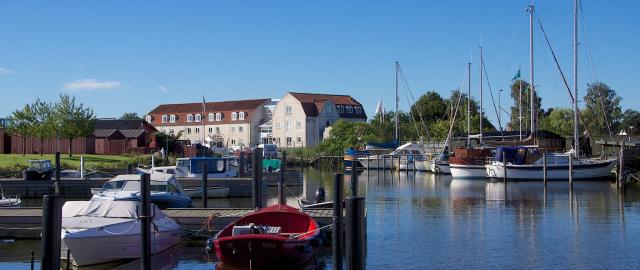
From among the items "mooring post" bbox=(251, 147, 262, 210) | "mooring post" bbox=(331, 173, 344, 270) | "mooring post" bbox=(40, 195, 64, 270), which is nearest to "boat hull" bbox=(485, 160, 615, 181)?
"mooring post" bbox=(251, 147, 262, 210)

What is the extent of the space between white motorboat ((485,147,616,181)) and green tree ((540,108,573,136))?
5445 cm

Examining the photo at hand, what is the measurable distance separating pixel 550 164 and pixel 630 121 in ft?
220

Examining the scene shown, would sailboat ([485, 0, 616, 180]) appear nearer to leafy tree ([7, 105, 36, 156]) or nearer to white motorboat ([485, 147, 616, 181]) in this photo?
white motorboat ([485, 147, 616, 181])

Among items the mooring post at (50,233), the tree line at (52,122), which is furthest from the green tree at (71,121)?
the mooring post at (50,233)

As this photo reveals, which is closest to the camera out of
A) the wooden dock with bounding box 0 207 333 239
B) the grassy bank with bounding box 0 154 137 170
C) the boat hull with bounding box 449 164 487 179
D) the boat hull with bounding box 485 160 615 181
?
the wooden dock with bounding box 0 207 333 239

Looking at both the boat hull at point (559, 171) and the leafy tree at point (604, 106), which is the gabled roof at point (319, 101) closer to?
the leafy tree at point (604, 106)

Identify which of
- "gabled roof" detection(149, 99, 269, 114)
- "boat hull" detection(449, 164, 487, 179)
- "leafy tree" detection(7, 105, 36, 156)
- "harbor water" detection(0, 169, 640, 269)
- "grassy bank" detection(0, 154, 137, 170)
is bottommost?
"harbor water" detection(0, 169, 640, 269)

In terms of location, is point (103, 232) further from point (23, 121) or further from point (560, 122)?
point (560, 122)

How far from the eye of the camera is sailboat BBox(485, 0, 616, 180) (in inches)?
2419

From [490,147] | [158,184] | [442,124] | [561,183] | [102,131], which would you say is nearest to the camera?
[158,184]

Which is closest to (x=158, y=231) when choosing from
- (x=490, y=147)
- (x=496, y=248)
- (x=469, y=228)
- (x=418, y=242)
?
(x=418, y=242)

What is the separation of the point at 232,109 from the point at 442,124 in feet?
119

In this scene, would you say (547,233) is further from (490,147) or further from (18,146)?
(18,146)

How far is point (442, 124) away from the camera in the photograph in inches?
4503
